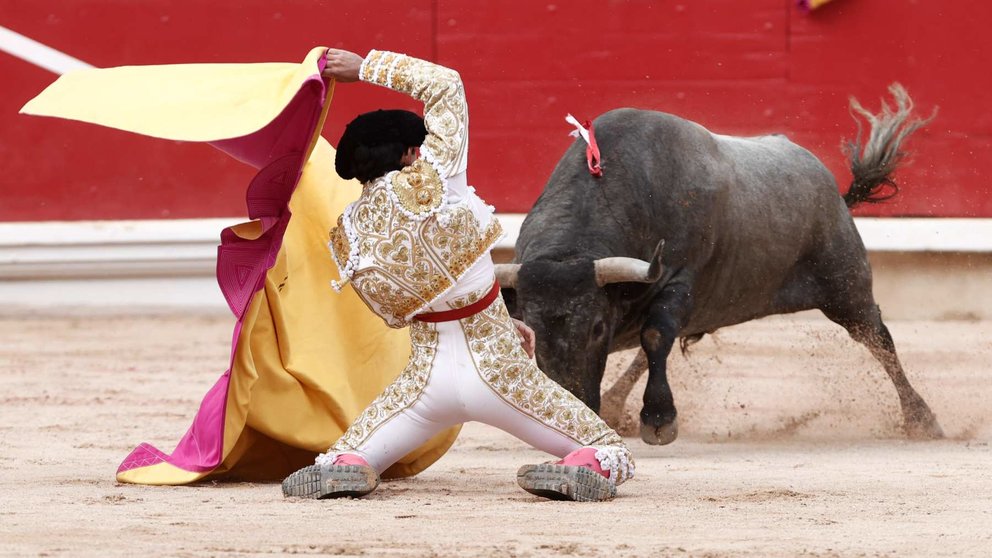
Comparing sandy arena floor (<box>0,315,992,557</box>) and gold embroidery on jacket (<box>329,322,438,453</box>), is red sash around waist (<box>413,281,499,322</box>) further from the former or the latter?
sandy arena floor (<box>0,315,992,557</box>)

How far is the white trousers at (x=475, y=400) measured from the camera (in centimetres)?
309

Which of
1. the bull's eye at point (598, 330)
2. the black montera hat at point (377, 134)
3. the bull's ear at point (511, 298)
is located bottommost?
the bull's eye at point (598, 330)

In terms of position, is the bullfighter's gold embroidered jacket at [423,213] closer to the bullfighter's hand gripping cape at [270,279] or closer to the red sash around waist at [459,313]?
the red sash around waist at [459,313]

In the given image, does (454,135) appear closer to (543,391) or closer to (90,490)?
(543,391)

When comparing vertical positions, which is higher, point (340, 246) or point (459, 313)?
point (340, 246)

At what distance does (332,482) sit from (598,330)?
1359 mm

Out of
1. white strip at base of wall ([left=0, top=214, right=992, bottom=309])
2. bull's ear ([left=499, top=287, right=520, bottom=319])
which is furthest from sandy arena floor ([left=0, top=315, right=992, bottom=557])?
white strip at base of wall ([left=0, top=214, right=992, bottom=309])

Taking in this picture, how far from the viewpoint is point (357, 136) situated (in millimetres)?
3061

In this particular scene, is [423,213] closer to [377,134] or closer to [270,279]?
[377,134]

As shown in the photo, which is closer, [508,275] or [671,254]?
[508,275]

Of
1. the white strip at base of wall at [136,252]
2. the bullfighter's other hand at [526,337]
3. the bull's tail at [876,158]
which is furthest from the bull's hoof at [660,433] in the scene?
the white strip at base of wall at [136,252]

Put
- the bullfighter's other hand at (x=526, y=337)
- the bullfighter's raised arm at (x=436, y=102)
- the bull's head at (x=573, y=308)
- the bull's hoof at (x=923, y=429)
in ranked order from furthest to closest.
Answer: the bull's hoof at (x=923, y=429) → the bull's head at (x=573, y=308) → the bullfighter's other hand at (x=526, y=337) → the bullfighter's raised arm at (x=436, y=102)

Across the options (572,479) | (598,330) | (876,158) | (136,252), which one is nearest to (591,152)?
(598,330)

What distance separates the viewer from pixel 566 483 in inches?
120
